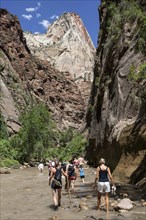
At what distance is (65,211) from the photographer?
13.0m

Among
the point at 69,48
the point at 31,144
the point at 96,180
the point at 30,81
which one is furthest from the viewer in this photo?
the point at 69,48

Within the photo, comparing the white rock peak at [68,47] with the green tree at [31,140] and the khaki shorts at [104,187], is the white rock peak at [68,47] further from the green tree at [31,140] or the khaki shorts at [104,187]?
the khaki shorts at [104,187]

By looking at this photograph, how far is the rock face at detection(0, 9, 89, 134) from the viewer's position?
82125 mm

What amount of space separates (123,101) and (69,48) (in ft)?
472

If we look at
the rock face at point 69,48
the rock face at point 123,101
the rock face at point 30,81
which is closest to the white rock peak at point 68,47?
the rock face at point 69,48

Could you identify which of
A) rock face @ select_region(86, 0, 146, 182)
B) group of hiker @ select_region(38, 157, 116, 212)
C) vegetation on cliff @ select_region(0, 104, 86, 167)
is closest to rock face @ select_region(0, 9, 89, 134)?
vegetation on cliff @ select_region(0, 104, 86, 167)

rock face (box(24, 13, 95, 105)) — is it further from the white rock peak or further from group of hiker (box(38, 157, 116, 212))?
group of hiker (box(38, 157, 116, 212))

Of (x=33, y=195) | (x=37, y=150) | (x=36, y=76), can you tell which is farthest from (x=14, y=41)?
(x=33, y=195)

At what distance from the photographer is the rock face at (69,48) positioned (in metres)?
154

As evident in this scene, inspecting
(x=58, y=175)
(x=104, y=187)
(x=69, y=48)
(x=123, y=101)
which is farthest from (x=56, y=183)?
(x=69, y=48)

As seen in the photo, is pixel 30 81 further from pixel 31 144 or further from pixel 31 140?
pixel 31 144

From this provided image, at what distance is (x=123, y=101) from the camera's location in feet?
88.2

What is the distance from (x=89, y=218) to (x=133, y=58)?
697 inches

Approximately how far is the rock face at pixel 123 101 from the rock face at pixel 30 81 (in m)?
36.4
